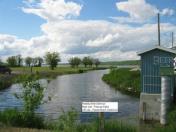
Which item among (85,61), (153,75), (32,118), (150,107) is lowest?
(150,107)

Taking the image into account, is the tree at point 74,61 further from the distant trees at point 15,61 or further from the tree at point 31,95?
the tree at point 31,95

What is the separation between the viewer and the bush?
1338cm

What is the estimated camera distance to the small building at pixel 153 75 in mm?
20625

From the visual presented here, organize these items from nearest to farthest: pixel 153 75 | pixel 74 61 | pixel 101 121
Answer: pixel 101 121
pixel 153 75
pixel 74 61

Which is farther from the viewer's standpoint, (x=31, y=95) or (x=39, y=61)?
(x=39, y=61)

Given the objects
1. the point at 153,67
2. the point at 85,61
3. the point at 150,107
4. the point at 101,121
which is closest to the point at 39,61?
the point at 85,61

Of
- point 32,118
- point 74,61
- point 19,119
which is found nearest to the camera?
point 19,119

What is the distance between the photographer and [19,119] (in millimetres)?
13539

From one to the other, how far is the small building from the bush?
827cm

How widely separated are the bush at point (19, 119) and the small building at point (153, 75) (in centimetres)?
827

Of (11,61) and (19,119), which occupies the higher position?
(11,61)

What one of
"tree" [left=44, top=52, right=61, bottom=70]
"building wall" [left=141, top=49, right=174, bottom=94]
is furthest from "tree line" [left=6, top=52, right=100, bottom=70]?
"building wall" [left=141, top=49, right=174, bottom=94]

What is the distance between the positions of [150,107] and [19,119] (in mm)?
9224

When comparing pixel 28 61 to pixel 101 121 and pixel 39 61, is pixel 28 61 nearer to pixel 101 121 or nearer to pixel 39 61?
pixel 39 61
